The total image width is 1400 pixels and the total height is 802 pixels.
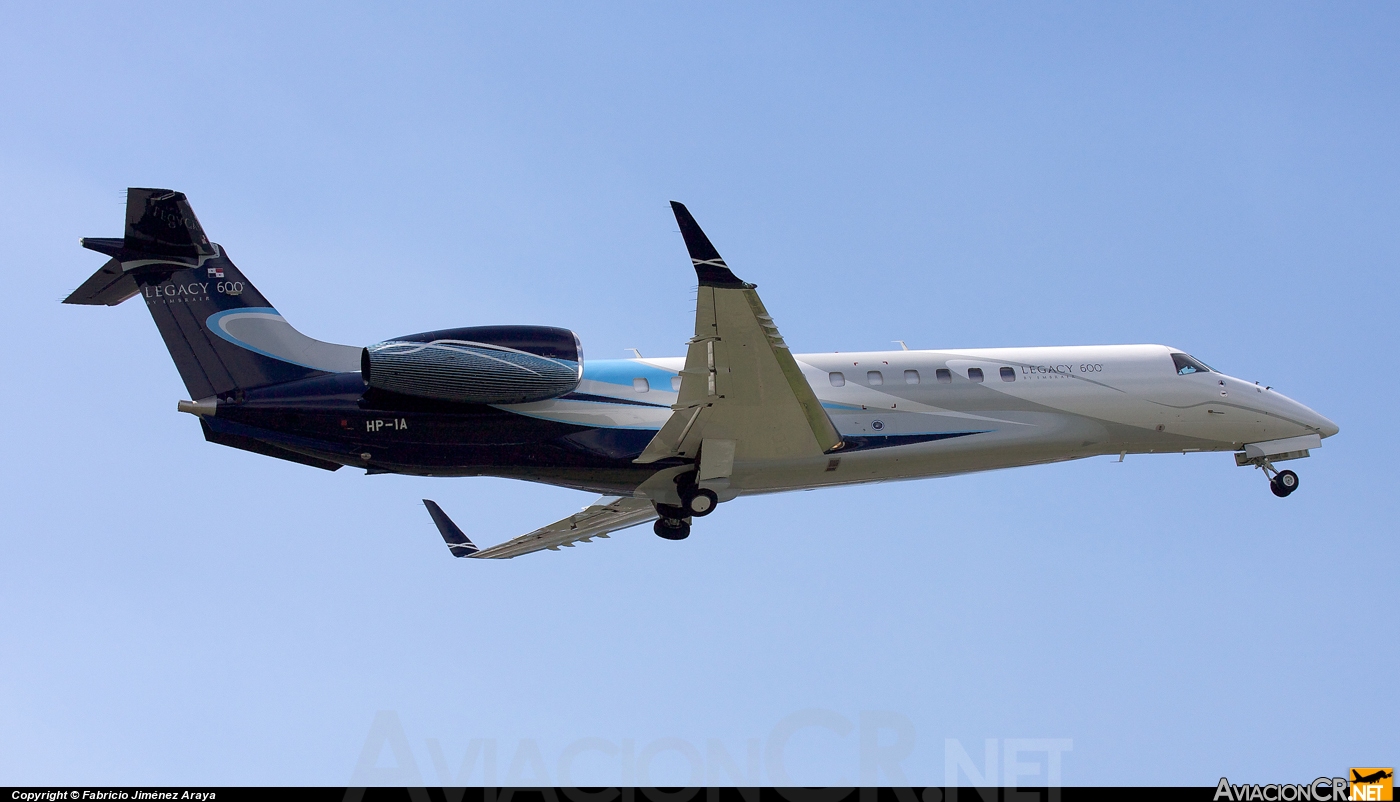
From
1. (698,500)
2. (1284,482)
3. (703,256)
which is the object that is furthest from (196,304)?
(1284,482)

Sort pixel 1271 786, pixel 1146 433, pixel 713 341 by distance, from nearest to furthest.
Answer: pixel 1271 786 < pixel 713 341 < pixel 1146 433

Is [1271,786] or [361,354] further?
[361,354]

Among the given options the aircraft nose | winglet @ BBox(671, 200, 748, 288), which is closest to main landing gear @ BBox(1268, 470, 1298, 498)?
the aircraft nose

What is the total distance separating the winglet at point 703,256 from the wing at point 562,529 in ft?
25.8

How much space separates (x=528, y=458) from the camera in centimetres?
2128

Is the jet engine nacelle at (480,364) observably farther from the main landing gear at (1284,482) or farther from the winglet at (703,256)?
the main landing gear at (1284,482)

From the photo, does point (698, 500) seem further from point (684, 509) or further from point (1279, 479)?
point (1279, 479)

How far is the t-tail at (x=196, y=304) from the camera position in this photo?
19938mm

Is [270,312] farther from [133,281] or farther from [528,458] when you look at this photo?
[528,458]

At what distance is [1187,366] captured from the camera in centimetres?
2545

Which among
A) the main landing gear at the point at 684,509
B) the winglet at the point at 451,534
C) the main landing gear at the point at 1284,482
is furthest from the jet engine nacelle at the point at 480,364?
the main landing gear at the point at 1284,482

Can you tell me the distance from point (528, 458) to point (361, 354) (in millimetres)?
3059

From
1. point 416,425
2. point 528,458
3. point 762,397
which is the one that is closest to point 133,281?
point 416,425

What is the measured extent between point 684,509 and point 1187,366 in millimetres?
10247
